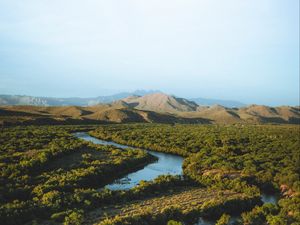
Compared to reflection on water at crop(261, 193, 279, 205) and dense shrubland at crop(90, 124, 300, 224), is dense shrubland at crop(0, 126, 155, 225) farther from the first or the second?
reflection on water at crop(261, 193, 279, 205)

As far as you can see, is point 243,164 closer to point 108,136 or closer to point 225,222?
point 225,222

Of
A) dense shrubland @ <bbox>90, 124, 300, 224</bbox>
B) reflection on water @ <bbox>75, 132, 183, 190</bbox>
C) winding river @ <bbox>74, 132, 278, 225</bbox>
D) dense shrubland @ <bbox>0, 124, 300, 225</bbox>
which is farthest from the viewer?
reflection on water @ <bbox>75, 132, 183, 190</bbox>

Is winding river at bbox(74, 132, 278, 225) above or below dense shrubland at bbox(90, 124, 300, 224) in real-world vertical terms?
below

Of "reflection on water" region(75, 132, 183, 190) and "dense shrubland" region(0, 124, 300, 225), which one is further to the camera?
"reflection on water" region(75, 132, 183, 190)

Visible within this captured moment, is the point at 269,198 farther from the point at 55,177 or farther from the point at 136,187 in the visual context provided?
the point at 55,177

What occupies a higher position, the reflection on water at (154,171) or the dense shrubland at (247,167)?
the dense shrubland at (247,167)

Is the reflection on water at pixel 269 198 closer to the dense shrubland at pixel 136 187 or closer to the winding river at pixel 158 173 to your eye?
the winding river at pixel 158 173

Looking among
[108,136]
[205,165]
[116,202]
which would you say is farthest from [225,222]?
[108,136]

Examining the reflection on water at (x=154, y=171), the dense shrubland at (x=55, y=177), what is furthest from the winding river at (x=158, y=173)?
the dense shrubland at (x=55, y=177)

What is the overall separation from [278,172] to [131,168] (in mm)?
22572

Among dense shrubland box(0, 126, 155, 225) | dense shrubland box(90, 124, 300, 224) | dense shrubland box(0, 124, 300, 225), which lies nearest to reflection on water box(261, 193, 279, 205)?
dense shrubland box(0, 124, 300, 225)

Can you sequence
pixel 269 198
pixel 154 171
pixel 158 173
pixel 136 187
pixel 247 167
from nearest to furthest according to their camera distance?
pixel 136 187 → pixel 269 198 → pixel 247 167 → pixel 158 173 → pixel 154 171

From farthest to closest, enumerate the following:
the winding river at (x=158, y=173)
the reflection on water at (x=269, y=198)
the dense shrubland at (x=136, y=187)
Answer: the winding river at (x=158, y=173)
the reflection on water at (x=269, y=198)
the dense shrubland at (x=136, y=187)

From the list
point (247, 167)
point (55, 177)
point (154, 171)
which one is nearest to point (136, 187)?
point (55, 177)
